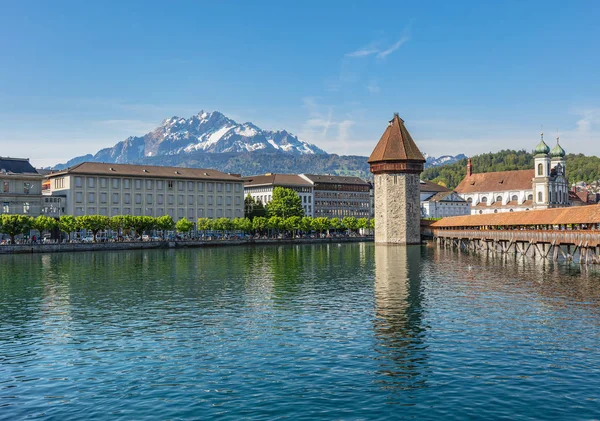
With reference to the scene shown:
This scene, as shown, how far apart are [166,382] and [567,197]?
172 m

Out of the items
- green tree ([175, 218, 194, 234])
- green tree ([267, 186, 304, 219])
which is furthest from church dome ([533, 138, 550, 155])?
green tree ([175, 218, 194, 234])

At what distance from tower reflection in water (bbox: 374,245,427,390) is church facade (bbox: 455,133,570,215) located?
Result: 12519 centimetres

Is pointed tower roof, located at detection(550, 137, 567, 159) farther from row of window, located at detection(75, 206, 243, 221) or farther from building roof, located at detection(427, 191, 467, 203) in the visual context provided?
row of window, located at detection(75, 206, 243, 221)

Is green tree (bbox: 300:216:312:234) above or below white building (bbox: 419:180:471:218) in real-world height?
below

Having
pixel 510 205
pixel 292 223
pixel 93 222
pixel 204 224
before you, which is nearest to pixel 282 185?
pixel 292 223

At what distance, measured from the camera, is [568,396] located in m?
18.4

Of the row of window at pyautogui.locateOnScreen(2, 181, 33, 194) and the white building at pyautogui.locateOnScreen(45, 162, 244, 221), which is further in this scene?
the white building at pyautogui.locateOnScreen(45, 162, 244, 221)

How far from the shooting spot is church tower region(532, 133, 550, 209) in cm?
16800

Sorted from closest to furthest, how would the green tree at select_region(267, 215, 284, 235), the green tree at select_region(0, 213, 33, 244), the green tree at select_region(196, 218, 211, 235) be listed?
the green tree at select_region(0, 213, 33, 244) → the green tree at select_region(196, 218, 211, 235) → the green tree at select_region(267, 215, 284, 235)

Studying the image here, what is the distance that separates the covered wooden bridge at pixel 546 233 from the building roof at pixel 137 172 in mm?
55254

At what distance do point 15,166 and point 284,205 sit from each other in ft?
198

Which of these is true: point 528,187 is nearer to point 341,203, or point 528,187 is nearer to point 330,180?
point 341,203

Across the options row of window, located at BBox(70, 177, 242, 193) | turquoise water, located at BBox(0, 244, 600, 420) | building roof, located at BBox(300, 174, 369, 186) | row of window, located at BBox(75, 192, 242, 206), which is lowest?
turquoise water, located at BBox(0, 244, 600, 420)

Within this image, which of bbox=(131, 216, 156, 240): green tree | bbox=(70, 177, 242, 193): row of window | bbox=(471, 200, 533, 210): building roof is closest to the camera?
bbox=(131, 216, 156, 240): green tree
